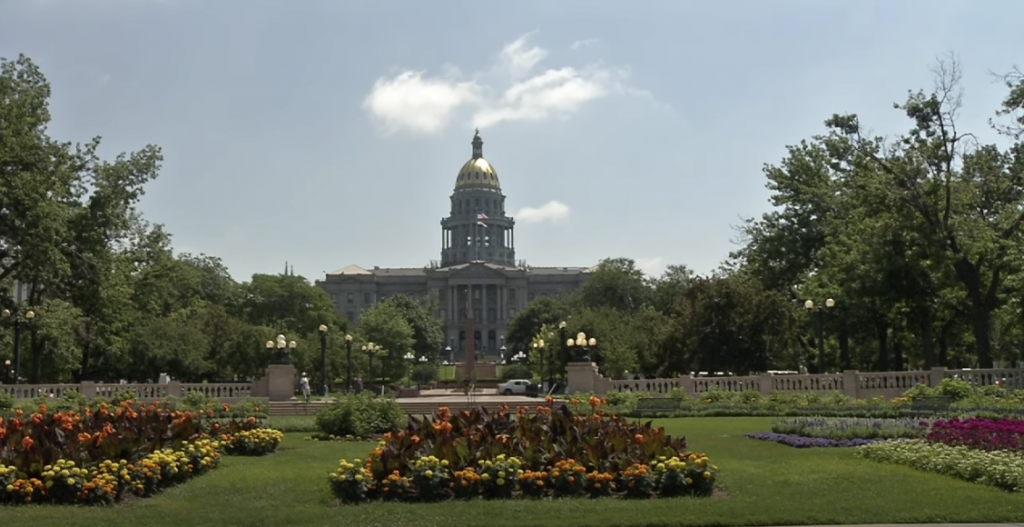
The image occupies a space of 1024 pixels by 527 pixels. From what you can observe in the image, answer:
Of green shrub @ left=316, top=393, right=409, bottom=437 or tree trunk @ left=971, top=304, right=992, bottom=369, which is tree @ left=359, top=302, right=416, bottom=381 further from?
green shrub @ left=316, top=393, right=409, bottom=437

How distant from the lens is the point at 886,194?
42.0 metres

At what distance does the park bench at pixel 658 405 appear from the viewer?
3228 centimetres

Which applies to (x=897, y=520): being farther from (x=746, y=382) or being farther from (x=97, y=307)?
(x=97, y=307)

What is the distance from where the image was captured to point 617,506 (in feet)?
43.0

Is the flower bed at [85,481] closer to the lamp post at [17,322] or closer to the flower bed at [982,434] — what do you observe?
the flower bed at [982,434]

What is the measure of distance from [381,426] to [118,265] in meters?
32.7

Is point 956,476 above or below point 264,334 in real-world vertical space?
below

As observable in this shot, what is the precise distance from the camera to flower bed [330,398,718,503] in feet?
45.1

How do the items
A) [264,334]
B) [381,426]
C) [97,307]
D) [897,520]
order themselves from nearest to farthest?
1. [897,520]
2. [381,426]
3. [97,307]
4. [264,334]

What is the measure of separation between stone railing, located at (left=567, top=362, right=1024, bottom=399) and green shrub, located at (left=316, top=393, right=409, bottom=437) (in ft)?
52.6

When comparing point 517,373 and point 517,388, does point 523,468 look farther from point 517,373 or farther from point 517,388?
point 517,373

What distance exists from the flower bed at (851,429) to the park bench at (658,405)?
28.4 ft

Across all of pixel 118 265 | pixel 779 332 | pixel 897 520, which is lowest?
pixel 897 520

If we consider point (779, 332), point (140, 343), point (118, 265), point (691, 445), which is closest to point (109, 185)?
point (118, 265)
